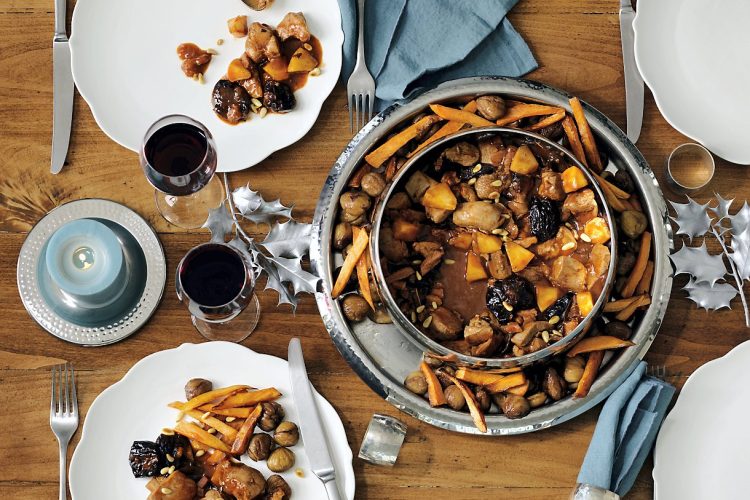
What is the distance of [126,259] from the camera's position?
2.05 meters

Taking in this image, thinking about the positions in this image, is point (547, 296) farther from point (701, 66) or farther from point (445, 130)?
point (701, 66)

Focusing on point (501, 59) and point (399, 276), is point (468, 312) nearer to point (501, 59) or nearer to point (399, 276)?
point (399, 276)

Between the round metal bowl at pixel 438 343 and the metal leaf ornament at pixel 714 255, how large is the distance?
1.01ft

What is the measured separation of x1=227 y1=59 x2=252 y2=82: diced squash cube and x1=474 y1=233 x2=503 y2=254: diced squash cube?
72cm

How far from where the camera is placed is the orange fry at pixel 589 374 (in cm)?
197

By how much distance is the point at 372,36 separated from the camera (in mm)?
2143

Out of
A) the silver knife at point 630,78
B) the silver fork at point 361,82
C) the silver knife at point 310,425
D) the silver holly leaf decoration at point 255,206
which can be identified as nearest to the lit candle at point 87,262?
the silver holly leaf decoration at point 255,206

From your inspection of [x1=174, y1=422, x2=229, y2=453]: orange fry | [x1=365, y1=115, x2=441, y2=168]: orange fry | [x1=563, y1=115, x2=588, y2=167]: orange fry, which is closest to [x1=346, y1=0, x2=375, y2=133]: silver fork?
[x1=365, y1=115, x2=441, y2=168]: orange fry

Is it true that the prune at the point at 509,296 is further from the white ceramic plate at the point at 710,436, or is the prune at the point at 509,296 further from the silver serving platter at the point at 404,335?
the white ceramic plate at the point at 710,436

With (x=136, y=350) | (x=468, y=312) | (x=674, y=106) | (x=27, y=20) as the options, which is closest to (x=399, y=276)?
Result: (x=468, y=312)

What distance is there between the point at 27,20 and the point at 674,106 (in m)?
1.72

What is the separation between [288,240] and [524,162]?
2.02ft

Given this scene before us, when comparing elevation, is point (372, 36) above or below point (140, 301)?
above

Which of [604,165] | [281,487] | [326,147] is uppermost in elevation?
[604,165]
